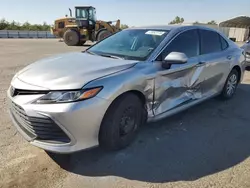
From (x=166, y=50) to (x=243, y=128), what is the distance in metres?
1.84

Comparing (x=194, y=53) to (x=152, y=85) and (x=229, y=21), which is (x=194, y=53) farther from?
(x=229, y=21)

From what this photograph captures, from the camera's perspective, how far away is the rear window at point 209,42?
172 inches

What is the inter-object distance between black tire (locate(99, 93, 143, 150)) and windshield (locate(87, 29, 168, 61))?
2.17 feet

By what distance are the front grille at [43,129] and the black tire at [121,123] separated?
0.48 meters

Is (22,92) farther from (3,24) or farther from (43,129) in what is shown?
(3,24)

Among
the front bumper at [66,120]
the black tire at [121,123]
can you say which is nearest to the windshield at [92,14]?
the black tire at [121,123]

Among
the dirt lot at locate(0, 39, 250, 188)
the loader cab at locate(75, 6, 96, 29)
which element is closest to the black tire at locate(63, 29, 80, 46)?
the loader cab at locate(75, 6, 96, 29)

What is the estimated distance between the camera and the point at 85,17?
2045 centimetres

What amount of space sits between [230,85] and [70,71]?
383 cm

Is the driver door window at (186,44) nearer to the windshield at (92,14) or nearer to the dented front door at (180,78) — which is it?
the dented front door at (180,78)

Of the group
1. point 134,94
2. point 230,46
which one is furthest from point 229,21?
point 134,94

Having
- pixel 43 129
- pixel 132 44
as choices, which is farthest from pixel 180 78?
pixel 43 129

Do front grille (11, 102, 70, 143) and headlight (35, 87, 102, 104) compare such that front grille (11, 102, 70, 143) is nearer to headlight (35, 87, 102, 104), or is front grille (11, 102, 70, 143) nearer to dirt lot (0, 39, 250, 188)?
headlight (35, 87, 102, 104)

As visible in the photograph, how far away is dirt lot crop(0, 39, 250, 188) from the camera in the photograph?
2.61 metres
